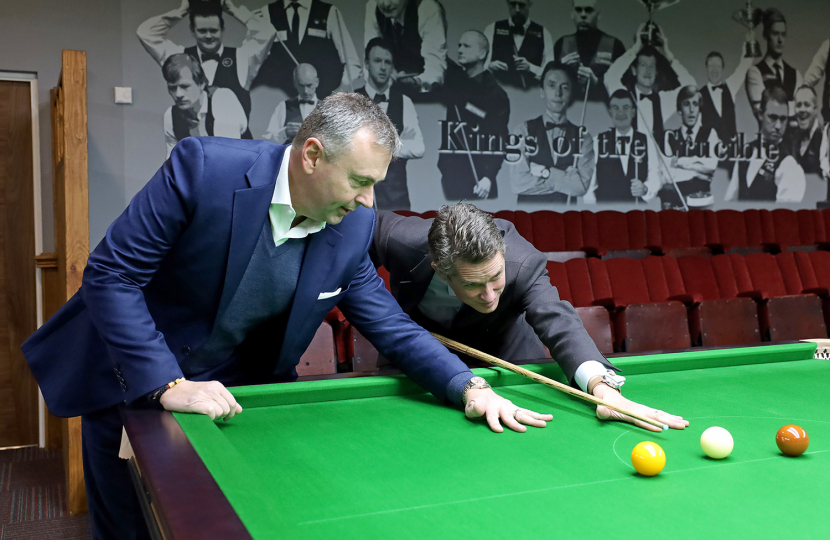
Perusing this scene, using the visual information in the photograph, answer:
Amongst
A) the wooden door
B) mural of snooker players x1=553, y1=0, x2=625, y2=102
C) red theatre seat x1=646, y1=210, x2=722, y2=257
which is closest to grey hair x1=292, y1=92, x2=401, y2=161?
the wooden door

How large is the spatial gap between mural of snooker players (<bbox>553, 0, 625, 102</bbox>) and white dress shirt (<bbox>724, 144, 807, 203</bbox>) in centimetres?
187

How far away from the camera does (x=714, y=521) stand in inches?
37.5

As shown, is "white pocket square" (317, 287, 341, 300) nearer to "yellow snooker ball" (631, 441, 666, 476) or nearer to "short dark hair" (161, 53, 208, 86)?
"yellow snooker ball" (631, 441, 666, 476)

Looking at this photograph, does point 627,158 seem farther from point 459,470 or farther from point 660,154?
point 459,470

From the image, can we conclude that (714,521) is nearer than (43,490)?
Yes

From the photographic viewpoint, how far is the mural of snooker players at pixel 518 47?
6.02 meters

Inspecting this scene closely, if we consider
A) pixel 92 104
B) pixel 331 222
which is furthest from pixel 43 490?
pixel 92 104

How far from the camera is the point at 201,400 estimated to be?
1357mm

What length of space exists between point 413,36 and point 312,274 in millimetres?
4548

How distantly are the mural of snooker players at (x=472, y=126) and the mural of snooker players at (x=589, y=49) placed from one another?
0.78 meters

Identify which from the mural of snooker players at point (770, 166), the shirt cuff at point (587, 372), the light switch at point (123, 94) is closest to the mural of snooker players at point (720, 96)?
the mural of snooker players at point (770, 166)

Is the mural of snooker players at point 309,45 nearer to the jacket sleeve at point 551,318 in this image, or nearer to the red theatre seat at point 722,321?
the red theatre seat at point 722,321

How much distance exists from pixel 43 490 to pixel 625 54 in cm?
586

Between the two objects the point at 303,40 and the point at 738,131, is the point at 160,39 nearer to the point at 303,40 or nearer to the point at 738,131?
the point at 303,40
